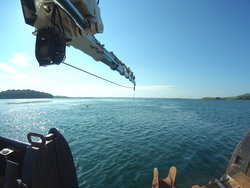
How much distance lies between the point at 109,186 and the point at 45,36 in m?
8.08

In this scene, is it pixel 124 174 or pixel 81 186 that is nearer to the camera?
pixel 81 186

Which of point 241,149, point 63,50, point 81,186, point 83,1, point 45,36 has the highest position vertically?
point 83,1

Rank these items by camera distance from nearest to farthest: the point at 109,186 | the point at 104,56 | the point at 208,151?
the point at 104,56
the point at 109,186
the point at 208,151

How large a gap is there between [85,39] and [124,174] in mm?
8266

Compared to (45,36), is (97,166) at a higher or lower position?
lower

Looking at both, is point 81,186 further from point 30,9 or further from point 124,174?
point 30,9

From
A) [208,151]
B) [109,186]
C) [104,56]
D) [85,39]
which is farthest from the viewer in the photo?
[208,151]

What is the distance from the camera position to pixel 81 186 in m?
7.71

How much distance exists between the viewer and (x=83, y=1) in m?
2.72

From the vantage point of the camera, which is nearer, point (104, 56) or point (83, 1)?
point (83, 1)

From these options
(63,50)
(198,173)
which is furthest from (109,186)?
(63,50)

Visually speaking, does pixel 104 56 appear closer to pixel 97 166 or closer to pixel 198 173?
pixel 97 166

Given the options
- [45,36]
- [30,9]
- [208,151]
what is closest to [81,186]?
[45,36]

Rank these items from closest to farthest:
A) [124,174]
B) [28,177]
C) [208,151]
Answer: [28,177] → [124,174] → [208,151]
